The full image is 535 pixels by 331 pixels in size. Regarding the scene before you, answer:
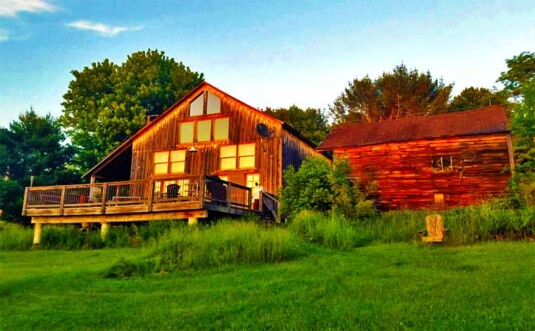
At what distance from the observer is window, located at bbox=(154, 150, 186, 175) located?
2580 cm

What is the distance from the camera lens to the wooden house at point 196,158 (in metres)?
19.6

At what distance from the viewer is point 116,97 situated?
42.7 m

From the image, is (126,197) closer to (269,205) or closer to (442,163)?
(269,205)

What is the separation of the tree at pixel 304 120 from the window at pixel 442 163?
21.8 metres

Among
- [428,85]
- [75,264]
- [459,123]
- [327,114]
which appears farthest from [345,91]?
[75,264]

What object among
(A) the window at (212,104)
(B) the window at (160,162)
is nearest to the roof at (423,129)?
(A) the window at (212,104)

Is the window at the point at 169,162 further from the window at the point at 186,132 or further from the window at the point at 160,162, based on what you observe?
the window at the point at 186,132

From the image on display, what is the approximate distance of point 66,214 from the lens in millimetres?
19188

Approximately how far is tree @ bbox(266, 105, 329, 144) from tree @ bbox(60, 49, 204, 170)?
9.77 metres

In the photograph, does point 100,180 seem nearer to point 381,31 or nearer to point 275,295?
point 381,31

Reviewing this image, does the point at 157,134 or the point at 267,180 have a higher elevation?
the point at 157,134

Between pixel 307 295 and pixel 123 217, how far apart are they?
1260 centimetres

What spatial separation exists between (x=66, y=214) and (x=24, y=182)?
1685 centimetres

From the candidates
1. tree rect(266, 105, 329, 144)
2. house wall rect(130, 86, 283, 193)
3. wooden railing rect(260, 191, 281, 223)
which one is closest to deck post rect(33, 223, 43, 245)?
house wall rect(130, 86, 283, 193)
